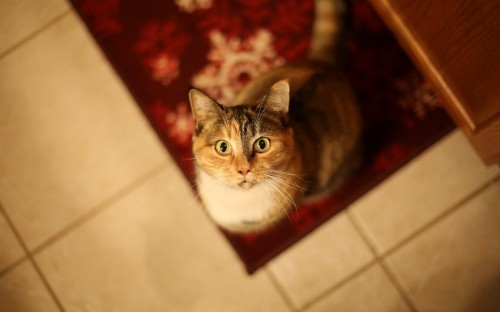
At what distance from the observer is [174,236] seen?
1.26 m

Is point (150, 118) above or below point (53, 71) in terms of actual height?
below

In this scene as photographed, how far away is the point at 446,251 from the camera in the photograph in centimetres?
121

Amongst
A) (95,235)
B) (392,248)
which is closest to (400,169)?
(392,248)

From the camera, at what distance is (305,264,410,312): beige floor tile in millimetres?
1201

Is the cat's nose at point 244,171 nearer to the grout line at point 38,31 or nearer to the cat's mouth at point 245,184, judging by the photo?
the cat's mouth at point 245,184

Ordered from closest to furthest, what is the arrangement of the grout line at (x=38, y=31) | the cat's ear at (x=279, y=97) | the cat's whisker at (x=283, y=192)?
the cat's ear at (x=279, y=97), the cat's whisker at (x=283, y=192), the grout line at (x=38, y=31)

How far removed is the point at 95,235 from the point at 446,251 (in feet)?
3.85

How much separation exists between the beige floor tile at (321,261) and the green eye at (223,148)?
0.54 metres

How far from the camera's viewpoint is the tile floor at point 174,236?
1210 millimetres

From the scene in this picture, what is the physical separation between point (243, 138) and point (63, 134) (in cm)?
85

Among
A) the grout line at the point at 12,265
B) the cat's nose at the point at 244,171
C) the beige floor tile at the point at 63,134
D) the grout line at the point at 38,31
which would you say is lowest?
the cat's nose at the point at 244,171

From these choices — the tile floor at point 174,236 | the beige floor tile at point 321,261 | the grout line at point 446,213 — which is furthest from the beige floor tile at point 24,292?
the grout line at point 446,213

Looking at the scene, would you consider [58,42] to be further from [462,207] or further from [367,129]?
[462,207]

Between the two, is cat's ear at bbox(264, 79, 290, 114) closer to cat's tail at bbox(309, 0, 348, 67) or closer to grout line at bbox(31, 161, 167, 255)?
cat's tail at bbox(309, 0, 348, 67)
